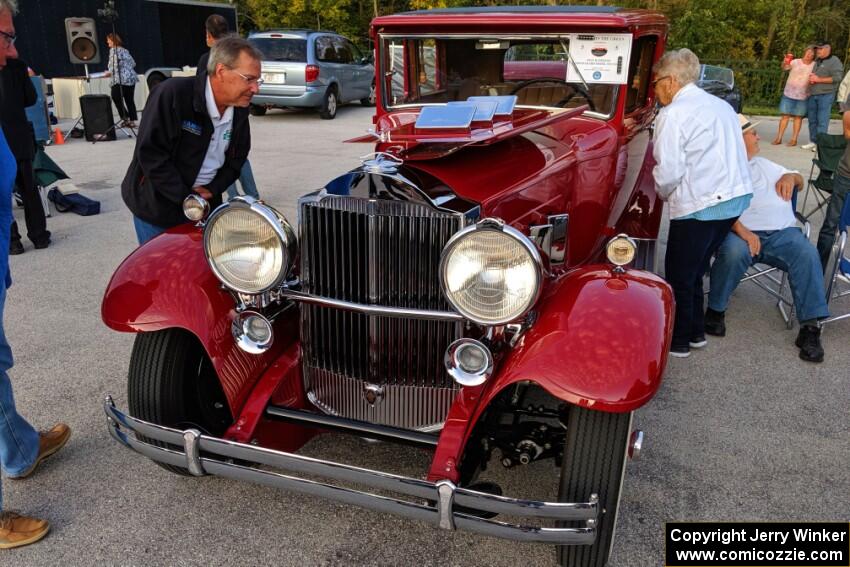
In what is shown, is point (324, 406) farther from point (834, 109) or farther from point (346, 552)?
point (834, 109)

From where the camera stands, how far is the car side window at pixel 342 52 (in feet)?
47.4

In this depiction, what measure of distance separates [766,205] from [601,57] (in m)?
1.69

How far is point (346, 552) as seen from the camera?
2418mm

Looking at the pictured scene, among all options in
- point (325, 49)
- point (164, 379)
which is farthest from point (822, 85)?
point (164, 379)

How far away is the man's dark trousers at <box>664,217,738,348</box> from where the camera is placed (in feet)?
12.2

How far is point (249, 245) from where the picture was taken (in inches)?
93.9

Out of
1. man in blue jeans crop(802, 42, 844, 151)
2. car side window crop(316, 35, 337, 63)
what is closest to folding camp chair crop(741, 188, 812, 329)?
man in blue jeans crop(802, 42, 844, 151)

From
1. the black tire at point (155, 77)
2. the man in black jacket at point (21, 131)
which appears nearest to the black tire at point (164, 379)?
the man in black jacket at point (21, 131)

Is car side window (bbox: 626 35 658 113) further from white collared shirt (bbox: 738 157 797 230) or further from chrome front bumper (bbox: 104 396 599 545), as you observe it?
chrome front bumper (bbox: 104 396 599 545)

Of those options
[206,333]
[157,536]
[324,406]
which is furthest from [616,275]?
[157,536]

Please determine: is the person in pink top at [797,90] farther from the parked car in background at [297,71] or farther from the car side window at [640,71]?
the car side window at [640,71]

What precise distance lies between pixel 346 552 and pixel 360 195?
126 cm

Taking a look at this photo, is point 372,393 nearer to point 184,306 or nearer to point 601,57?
point 184,306

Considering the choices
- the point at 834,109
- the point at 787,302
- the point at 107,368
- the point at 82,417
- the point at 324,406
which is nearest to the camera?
the point at 324,406
